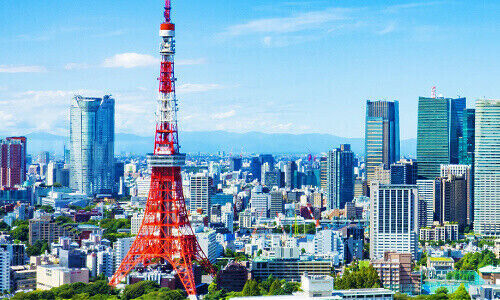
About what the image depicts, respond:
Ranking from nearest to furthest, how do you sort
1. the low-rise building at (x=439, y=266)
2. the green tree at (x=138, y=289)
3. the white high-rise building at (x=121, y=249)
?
the green tree at (x=138, y=289) < the white high-rise building at (x=121, y=249) < the low-rise building at (x=439, y=266)

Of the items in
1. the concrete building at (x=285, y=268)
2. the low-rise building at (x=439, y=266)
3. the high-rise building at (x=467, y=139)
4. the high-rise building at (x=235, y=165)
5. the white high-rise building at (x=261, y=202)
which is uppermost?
the high-rise building at (x=467, y=139)

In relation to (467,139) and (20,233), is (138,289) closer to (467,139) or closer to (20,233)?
(20,233)

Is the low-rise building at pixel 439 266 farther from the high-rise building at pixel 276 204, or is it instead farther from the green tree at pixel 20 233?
the high-rise building at pixel 276 204

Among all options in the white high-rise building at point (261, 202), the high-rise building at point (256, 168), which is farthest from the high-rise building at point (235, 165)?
the white high-rise building at point (261, 202)

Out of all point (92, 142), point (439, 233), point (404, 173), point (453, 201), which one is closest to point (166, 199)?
point (439, 233)

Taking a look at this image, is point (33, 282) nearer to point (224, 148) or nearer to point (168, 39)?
point (168, 39)

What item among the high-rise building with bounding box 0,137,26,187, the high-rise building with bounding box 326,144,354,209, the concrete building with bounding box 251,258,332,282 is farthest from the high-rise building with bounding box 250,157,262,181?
the concrete building with bounding box 251,258,332,282
